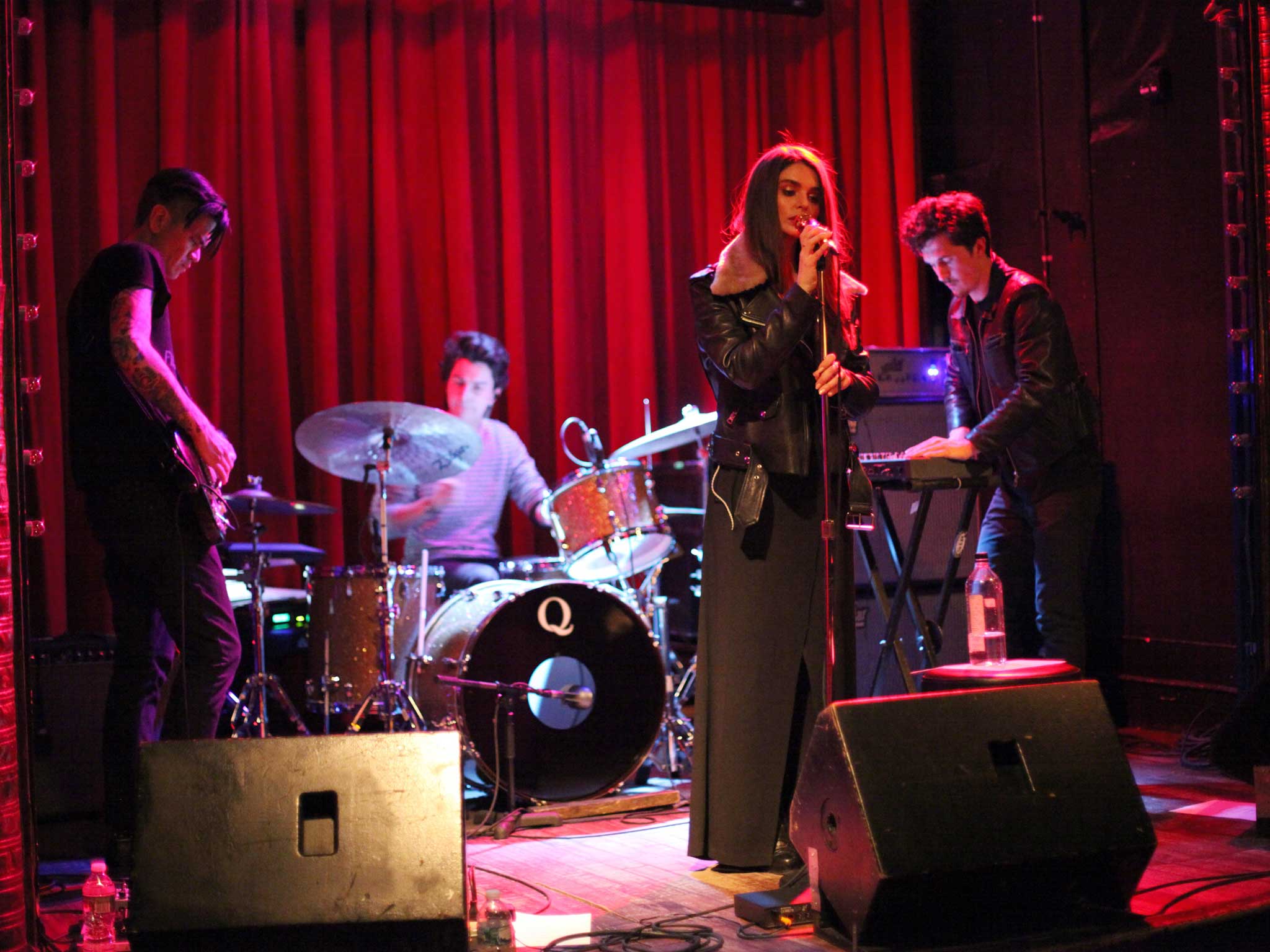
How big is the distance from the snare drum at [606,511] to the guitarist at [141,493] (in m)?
1.38

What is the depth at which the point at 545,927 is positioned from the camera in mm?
2852

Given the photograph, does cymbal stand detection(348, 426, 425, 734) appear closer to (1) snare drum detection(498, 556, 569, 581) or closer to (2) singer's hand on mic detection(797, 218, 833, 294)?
(1) snare drum detection(498, 556, 569, 581)

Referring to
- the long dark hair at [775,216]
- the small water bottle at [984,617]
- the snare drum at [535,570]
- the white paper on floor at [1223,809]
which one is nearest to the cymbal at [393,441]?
the snare drum at [535,570]

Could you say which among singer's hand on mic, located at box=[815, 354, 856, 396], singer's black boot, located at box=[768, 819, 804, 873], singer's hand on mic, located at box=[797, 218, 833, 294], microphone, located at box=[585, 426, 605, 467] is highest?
singer's hand on mic, located at box=[797, 218, 833, 294]

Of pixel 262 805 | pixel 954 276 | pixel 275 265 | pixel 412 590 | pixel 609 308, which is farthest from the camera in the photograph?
pixel 609 308

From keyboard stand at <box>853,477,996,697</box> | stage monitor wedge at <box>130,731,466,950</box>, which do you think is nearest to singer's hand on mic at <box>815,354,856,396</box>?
keyboard stand at <box>853,477,996,697</box>

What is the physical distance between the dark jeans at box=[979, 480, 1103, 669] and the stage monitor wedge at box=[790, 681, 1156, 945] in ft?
5.23

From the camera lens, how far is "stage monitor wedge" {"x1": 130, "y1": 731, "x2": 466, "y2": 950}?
2.22 m

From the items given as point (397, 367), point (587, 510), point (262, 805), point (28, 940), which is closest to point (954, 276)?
point (587, 510)

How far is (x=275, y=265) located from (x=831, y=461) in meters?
3.31

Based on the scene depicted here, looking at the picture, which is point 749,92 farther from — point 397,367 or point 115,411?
point 115,411

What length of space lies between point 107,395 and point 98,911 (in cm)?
137

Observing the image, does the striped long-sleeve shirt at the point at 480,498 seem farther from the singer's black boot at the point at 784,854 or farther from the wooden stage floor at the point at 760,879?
the singer's black boot at the point at 784,854

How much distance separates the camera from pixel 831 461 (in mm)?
3133
